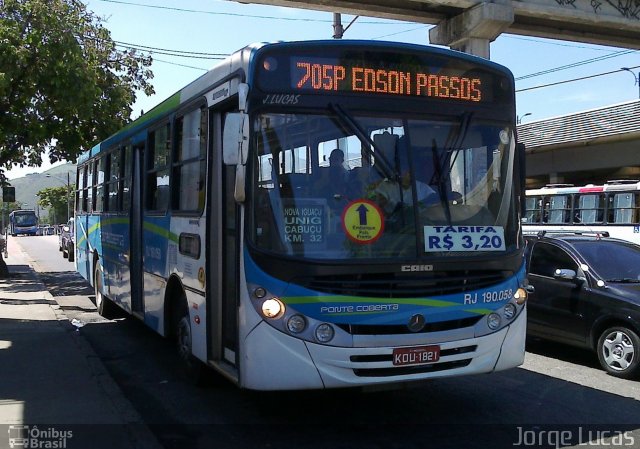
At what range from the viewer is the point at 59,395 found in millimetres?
6539

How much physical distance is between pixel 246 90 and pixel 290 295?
160 cm

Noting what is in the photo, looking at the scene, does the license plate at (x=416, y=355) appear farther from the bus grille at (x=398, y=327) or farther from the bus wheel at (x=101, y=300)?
the bus wheel at (x=101, y=300)

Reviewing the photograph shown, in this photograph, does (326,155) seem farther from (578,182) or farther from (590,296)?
(578,182)

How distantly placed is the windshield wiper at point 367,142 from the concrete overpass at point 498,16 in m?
10.5

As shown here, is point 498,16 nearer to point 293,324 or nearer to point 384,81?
point 384,81

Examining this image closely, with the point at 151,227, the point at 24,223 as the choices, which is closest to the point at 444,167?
the point at 151,227

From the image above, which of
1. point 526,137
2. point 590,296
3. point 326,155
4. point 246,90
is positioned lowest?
point 590,296

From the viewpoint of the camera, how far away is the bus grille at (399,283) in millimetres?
5031

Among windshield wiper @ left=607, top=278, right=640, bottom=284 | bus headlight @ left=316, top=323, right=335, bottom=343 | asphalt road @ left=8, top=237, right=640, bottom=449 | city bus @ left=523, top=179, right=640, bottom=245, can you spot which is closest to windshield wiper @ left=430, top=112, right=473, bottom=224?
bus headlight @ left=316, top=323, right=335, bottom=343

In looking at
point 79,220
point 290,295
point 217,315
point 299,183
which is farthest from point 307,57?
point 79,220

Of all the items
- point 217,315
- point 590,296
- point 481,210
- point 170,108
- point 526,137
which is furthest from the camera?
point 526,137

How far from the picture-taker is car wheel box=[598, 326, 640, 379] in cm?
745

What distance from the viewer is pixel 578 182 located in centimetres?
Result: 3753

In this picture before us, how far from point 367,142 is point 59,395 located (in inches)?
156
